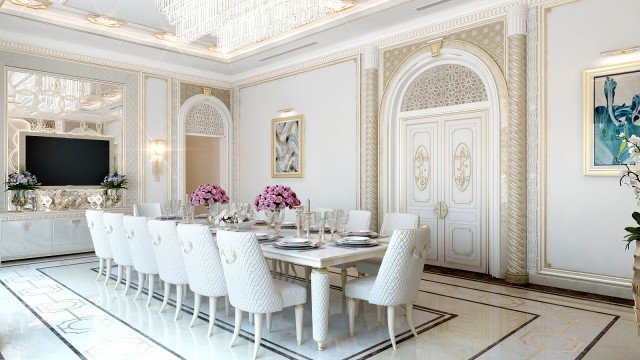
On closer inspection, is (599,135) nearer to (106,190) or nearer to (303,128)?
(303,128)

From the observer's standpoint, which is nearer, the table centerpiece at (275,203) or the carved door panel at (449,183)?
the table centerpiece at (275,203)

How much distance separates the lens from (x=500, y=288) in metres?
4.58

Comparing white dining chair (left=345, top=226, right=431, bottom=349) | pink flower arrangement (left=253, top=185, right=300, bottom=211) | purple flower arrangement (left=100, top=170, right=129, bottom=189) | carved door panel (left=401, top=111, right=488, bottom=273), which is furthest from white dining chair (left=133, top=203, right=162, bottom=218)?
white dining chair (left=345, top=226, right=431, bottom=349)

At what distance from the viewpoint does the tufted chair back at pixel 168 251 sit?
348 cm

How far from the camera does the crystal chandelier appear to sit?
4.23 metres

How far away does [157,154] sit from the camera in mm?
7488

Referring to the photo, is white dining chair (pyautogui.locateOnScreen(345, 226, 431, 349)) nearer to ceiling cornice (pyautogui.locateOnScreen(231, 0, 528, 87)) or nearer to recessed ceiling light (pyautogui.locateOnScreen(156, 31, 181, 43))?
ceiling cornice (pyautogui.locateOnScreen(231, 0, 528, 87))

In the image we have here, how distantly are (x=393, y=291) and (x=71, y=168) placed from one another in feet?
18.3

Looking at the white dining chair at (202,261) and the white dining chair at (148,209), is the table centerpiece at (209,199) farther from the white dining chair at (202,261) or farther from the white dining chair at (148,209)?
the white dining chair at (148,209)

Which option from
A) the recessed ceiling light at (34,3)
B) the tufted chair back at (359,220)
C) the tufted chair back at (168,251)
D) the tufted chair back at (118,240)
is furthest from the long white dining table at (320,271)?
the recessed ceiling light at (34,3)

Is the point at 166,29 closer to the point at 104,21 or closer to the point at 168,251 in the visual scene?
the point at 104,21

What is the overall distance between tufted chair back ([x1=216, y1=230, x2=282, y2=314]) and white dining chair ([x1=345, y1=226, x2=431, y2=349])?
623mm

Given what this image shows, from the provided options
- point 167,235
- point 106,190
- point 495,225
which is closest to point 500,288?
point 495,225

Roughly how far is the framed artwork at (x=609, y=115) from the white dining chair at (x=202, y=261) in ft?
11.6
